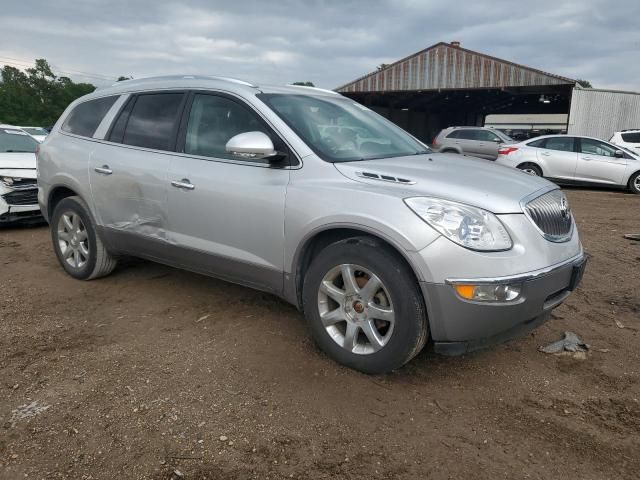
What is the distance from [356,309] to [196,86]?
2.14m

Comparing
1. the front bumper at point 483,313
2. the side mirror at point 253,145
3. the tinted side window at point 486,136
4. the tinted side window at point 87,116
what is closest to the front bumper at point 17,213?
the tinted side window at point 87,116

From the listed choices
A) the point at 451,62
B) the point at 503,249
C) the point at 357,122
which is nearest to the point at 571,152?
the point at 357,122

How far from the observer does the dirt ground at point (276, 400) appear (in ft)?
7.64

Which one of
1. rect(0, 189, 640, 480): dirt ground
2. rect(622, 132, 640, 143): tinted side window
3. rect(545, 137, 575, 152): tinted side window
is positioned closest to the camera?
rect(0, 189, 640, 480): dirt ground

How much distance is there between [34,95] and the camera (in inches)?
1620

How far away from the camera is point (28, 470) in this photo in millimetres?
2271

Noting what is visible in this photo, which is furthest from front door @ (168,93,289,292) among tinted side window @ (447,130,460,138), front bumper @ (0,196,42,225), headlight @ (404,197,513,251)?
tinted side window @ (447,130,460,138)

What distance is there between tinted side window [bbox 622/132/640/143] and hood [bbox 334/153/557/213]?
51.0 feet

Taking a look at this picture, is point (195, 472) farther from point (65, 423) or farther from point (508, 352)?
point (508, 352)

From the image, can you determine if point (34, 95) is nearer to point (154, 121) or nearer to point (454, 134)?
point (454, 134)

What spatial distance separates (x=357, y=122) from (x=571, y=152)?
11042mm

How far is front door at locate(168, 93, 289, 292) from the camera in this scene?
3318 millimetres

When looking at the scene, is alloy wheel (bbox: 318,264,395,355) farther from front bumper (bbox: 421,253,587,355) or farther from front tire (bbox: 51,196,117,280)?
front tire (bbox: 51,196,117,280)

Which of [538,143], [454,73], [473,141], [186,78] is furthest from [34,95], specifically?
[186,78]
